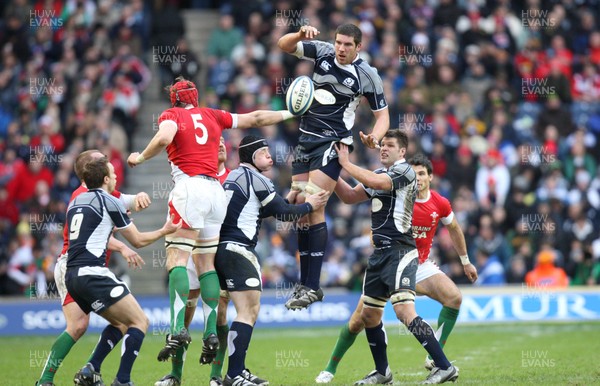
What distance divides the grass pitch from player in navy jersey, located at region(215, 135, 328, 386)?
1.45m

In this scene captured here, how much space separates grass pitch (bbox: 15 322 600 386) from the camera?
12898 millimetres

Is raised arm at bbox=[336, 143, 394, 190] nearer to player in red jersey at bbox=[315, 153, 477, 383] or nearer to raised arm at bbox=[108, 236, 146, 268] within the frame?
player in red jersey at bbox=[315, 153, 477, 383]

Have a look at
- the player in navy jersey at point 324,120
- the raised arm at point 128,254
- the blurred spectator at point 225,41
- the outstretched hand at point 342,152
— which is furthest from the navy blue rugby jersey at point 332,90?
the blurred spectator at point 225,41

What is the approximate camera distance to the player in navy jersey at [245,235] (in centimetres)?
1136

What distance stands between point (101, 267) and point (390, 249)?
10.3 feet

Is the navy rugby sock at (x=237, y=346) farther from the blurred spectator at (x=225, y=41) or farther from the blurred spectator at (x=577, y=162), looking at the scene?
the blurred spectator at (x=225, y=41)

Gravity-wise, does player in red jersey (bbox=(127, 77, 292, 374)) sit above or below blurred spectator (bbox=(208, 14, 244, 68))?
below

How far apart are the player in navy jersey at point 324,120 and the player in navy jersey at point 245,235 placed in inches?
17.3

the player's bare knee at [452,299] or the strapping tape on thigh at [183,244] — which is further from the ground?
the strapping tape on thigh at [183,244]

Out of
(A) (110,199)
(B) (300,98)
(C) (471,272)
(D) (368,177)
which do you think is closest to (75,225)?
(A) (110,199)

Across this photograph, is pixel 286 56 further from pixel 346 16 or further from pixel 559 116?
pixel 559 116

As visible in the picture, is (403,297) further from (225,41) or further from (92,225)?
(225,41)

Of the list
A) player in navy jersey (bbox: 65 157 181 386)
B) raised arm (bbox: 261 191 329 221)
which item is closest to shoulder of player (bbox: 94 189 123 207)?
player in navy jersey (bbox: 65 157 181 386)

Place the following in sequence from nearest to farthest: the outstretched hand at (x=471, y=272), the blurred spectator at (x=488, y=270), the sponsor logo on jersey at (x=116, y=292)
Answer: the sponsor logo on jersey at (x=116, y=292), the outstretched hand at (x=471, y=272), the blurred spectator at (x=488, y=270)
